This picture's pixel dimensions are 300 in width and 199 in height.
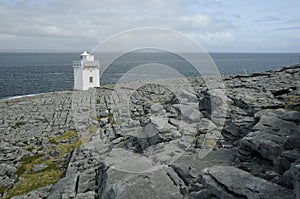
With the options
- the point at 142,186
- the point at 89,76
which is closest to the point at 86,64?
the point at 89,76

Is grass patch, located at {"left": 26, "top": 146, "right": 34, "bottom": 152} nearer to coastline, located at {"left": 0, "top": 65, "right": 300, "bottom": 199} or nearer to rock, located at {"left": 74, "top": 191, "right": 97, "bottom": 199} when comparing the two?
coastline, located at {"left": 0, "top": 65, "right": 300, "bottom": 199}

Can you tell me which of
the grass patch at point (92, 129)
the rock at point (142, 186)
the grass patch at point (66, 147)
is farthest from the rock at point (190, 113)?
the grass patch at point (92, 129)

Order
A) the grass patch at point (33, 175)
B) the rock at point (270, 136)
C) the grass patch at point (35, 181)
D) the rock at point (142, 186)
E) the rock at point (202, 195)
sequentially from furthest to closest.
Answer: the grass patch at point (33, 175), the grass patch at point (35, 181), the rock at point (142, 186), the rock at point (270, 136), the rock at point (202, 195)

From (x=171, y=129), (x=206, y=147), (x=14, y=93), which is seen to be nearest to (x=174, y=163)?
(x=206, y=147)

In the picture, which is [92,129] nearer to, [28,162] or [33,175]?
[28,162]

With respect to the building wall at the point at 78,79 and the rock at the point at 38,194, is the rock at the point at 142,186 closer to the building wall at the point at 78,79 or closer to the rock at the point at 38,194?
the rock at the point at 38,194

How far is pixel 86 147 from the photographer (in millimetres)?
22156

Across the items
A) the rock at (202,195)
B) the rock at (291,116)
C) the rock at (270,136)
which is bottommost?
the rock at (202,195)

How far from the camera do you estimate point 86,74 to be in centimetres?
5631

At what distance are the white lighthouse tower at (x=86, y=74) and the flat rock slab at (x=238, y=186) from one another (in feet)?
155

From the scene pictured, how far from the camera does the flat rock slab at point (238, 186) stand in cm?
846

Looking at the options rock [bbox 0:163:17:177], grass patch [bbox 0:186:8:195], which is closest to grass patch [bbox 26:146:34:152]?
rock [bbox 0:163:17:177]

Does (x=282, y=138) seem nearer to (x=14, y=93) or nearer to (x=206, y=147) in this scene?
(x=206, y=147)

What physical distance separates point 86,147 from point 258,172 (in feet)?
46.2
